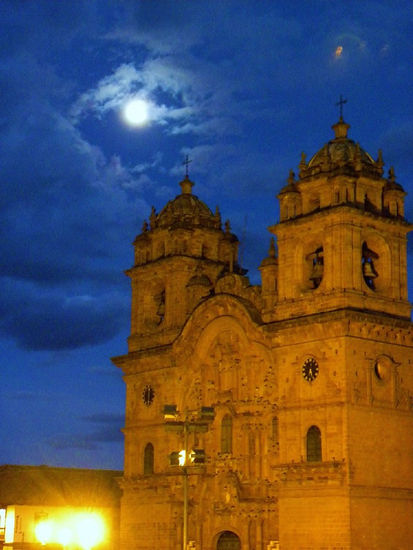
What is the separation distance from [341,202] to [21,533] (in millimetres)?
28006

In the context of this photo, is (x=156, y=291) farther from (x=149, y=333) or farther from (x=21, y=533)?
(x=21, y=533)

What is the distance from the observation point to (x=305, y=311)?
45531 millimetres

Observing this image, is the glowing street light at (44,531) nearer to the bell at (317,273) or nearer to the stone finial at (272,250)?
the stone finial at (272,250)

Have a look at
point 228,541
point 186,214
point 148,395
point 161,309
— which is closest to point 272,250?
point 186,214

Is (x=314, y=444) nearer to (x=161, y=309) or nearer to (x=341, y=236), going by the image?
(x=341, y=236)

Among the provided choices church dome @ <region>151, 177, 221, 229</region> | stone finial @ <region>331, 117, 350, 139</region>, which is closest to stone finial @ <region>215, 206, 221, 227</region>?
church dome @ <region>151, 177, 221, 229</region>

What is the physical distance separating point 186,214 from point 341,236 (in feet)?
43.2

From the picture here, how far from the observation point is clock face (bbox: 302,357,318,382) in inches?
1736

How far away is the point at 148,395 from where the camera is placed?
2106 inches

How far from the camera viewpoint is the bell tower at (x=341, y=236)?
44.8m

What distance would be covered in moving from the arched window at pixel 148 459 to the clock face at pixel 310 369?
1166cm

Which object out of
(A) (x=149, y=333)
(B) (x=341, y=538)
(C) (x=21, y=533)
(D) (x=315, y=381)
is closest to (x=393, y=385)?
(D) (x=315, y=381)

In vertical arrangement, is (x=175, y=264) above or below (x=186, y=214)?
below

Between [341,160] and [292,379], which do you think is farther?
[341,160]
